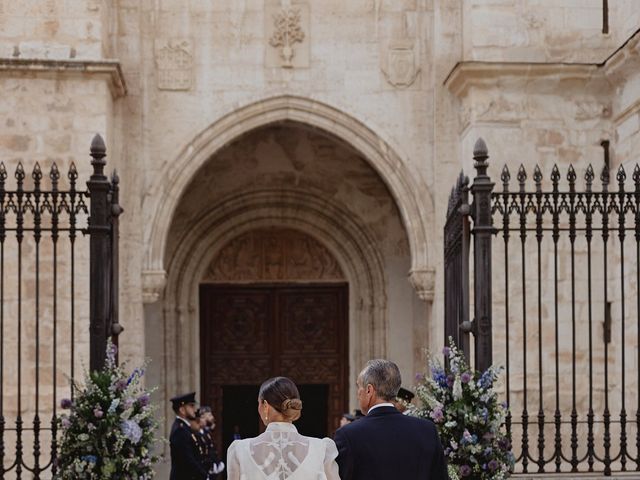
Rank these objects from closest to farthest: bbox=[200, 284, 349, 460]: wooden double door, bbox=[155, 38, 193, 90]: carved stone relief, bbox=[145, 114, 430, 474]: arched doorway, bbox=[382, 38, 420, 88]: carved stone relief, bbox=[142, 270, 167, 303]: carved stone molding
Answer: bbox=[142, 270, 167, 303]: carved stone molding < bbox=[155, 38, 193, 90]: carved stone relief < bbox=[382, 38, 420, 88]: carved stone relief < bbox=[145, 114, 430, 474]: arched doorway < bbox=[200, 284, 349, 460]: wooden double door

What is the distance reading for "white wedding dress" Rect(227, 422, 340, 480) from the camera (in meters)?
5.51

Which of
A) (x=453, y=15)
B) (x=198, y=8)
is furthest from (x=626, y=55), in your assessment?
(x=198, y=8)

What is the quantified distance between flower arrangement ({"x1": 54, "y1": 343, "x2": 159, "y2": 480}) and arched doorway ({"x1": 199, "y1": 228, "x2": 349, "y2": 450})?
8390 millimetres

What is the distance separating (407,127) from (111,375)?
6.78m

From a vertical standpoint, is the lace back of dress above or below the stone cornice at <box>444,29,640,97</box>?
below

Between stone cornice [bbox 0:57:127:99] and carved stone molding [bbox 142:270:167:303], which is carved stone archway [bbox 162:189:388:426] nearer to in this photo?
carved stone molding [bbox 142:270:167:303]

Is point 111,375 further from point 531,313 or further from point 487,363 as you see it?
point 531,313

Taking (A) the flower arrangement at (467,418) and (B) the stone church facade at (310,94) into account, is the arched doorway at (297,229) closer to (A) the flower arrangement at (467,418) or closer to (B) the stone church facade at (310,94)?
(B) the stone church facade at (310,94)

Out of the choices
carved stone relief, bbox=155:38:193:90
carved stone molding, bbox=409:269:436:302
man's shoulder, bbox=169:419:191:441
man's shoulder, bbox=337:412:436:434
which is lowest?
man's shoulder, bbox=169:419:191:441

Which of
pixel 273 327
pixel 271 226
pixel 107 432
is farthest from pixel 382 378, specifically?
pixel 273 327

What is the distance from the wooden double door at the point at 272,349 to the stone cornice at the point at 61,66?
172 inches

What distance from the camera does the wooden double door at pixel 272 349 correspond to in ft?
56.0

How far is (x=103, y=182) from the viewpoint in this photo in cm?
908

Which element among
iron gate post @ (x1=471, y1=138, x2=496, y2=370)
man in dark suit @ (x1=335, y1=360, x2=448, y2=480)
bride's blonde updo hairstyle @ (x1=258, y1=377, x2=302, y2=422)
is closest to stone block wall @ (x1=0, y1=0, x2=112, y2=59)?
iron gate post @ (x1=471, y1=138, x2=496, y2=370)
